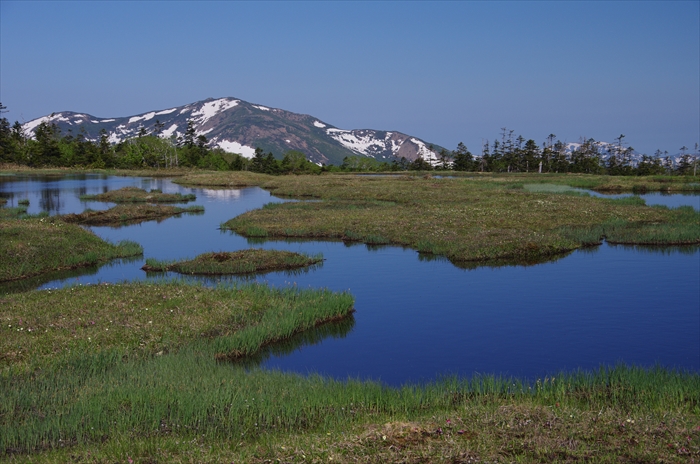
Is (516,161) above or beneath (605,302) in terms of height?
above

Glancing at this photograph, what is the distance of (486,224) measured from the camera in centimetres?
4134

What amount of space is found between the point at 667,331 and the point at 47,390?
18.9m

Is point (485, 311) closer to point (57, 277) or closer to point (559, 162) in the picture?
point (57, 277)

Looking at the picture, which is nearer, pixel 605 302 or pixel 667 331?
pixel 667 331

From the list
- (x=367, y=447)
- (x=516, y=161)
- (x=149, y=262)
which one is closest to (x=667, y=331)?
(x=367, y=447)

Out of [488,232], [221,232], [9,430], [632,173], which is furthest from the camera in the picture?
[632,173]

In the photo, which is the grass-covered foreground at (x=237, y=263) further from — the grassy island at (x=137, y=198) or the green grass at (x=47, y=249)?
the grassy island at (x=137, y=198)

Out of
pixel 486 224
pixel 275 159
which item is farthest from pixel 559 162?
pixel 486 224

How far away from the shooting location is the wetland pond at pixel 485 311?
1756 cm

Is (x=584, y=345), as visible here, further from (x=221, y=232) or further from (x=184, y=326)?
(x=221, y=232)

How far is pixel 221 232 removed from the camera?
4447 centimetres

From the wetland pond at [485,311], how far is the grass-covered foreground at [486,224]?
1.57 meters

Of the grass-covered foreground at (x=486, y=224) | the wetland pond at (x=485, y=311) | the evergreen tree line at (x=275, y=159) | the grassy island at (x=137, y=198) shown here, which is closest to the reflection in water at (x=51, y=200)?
the grassy island at (x=137, y=198)

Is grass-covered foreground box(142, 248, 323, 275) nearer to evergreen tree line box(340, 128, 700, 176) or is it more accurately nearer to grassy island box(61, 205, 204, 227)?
grassy island box(61, 205, 204, 227)
